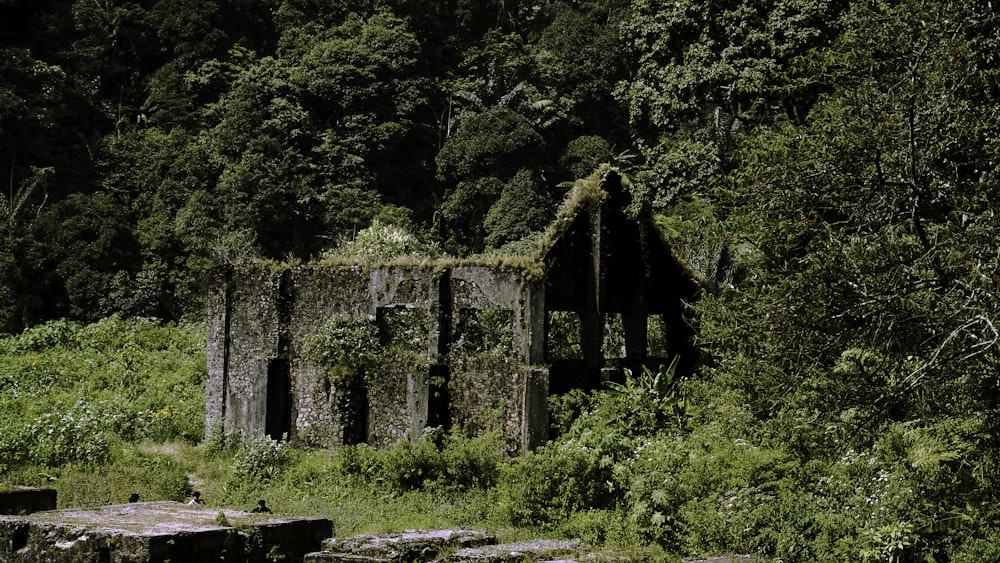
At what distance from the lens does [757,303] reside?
32.6 feet

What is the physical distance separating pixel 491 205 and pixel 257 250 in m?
8.86

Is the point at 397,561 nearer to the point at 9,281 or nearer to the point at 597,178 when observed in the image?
the point at 597,178

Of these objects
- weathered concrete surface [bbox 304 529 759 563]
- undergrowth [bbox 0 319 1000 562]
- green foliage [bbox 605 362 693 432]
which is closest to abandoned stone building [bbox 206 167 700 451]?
undergrowth [bbox 0 319 1000 562]

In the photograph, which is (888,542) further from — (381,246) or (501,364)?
(381,246)

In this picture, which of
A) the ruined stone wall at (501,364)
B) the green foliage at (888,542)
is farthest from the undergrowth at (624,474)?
the ruined stone wall at (501,364)

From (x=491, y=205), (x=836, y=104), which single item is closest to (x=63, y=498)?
(x=836, y=104)

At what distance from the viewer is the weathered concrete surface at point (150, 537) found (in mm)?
8141

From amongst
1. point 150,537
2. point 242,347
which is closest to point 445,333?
point 242,347

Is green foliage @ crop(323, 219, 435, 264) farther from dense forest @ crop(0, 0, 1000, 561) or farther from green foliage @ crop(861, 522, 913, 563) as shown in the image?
green foliage @ crop(861, 522, 913, 563)

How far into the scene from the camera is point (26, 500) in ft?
33.4

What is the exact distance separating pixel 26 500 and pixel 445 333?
20.8 feet

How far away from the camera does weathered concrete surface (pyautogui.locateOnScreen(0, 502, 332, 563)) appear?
814 cm

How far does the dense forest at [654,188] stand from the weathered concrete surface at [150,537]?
3181 mm

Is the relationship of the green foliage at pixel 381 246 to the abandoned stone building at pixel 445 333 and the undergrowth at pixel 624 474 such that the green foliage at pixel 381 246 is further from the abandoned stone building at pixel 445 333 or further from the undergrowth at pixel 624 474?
the undergrowth at pixel 624 474
